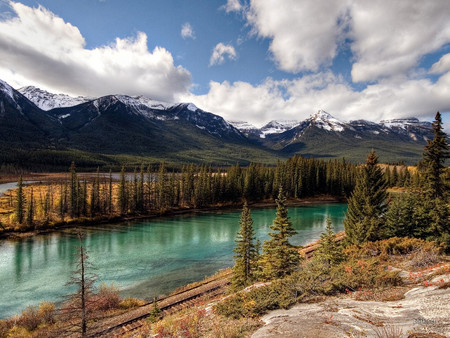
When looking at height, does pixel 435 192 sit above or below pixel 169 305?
above

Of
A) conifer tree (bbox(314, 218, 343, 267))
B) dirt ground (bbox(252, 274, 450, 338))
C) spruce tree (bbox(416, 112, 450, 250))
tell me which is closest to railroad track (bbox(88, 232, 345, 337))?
conifer tree (bbox(314, 218, 343, 267))

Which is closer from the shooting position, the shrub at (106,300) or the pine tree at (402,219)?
the shrub at (106,300)

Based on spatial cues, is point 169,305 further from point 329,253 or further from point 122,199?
point 122,199

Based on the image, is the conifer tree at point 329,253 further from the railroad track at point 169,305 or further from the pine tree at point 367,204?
the railroad track at point 169,305

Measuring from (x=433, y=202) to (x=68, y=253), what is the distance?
5622 cm

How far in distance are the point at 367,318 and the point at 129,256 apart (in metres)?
43.0

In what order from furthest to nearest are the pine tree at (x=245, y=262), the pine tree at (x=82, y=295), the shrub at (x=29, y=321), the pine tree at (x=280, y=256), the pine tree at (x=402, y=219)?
the pine tree at (x=402, y=219) → the pine tree at (x=245, y=262) → the pine tree at (x=280, y=256) → the shrub at (x=29, y=321) → the pine tree at (x=82, y=295)

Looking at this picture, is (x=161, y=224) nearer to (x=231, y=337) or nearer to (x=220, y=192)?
(x=220, y=192)

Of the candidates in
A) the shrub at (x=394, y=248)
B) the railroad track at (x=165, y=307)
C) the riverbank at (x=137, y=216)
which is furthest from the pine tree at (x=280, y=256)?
the riverbank at (x=137, y=216)

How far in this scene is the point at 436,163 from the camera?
90.2 ft

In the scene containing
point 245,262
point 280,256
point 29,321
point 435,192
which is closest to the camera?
point 29,321

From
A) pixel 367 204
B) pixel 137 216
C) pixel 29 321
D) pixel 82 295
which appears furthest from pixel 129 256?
pixel 367 204

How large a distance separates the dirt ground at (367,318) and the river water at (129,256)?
25090 mm

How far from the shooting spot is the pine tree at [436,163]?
2717 centimetres
